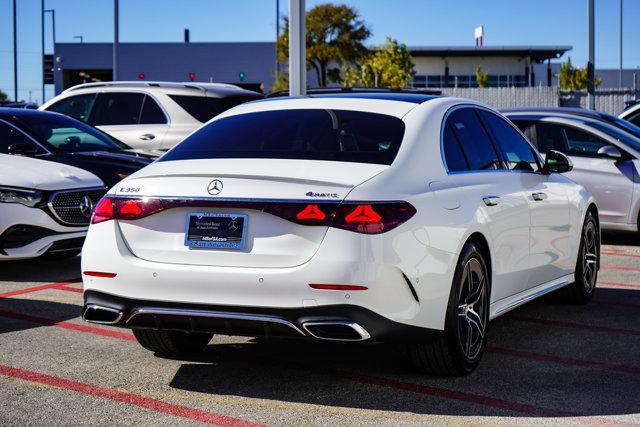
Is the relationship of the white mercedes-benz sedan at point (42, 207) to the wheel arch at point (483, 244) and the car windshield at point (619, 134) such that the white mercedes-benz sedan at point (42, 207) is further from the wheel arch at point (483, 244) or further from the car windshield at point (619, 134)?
the car windshield at point (619, 134)

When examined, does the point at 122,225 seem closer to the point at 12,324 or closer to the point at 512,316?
the point at 12,324

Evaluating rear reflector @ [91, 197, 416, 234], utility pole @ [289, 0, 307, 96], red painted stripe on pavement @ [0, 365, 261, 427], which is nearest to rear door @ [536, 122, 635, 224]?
utility pole @ [289, 0, 307, 96]

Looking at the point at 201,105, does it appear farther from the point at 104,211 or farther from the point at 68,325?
the point at 104,211

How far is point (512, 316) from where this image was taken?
7996 millimetres

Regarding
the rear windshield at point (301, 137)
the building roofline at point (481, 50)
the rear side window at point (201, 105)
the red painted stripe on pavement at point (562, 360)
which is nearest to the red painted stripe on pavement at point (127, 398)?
the rear windshield at point (301, 137)

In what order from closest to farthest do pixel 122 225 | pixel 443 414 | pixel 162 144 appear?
pixel 443 414, pixel 122 225, pixel 162 144

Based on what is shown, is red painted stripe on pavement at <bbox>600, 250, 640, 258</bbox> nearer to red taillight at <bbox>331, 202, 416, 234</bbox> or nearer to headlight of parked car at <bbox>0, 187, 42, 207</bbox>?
headlight of parked car at <bbox>0, 187, 42, 207</bbox>

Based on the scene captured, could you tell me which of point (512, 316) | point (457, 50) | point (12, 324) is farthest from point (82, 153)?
point (457, 50)

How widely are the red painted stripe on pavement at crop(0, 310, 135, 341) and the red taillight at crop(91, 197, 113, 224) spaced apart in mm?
1523

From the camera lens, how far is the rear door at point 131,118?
13.9 metres

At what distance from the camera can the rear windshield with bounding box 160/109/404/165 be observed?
5.59m

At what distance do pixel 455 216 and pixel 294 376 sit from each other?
1.24m

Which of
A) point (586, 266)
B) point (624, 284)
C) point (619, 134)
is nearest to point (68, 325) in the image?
point (586, 266)

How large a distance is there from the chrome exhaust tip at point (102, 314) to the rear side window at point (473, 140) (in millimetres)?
2185
